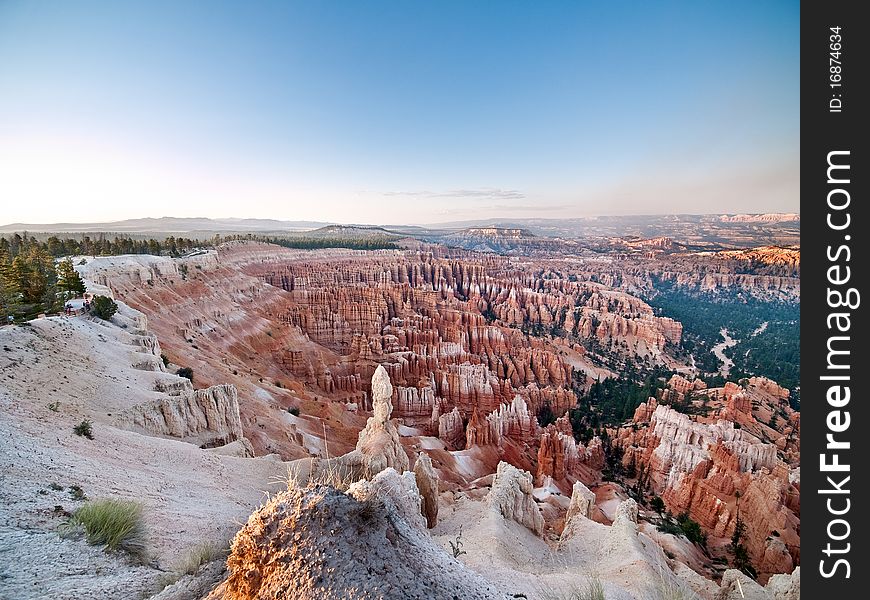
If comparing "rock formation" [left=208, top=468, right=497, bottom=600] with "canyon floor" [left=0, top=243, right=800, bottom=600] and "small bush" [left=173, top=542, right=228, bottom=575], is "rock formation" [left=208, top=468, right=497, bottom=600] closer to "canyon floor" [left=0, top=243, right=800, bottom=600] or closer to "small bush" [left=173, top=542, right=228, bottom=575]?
"canyon floor" [left=0, top=243, right=800, bottom=600]

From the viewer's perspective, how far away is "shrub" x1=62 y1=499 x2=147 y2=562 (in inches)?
162

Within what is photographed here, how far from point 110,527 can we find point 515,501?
974 centimetres

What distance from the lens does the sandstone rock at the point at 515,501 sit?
35.4 ft

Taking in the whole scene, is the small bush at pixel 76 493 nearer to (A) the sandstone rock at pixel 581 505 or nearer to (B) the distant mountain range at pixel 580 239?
(A) the sandstone rock at pixel 581 505

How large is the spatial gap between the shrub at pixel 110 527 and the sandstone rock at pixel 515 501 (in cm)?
840

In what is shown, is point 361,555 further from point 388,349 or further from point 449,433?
point 388,349

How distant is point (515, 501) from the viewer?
36.6 ft

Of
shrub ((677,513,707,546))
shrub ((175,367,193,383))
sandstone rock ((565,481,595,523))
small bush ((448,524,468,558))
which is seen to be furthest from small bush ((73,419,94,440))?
shrub ((677,513,707,546))

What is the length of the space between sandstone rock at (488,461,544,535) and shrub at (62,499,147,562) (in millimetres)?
8403

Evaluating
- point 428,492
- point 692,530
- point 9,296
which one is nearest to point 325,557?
point 428,492

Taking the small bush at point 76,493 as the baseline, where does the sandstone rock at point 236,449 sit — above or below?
below

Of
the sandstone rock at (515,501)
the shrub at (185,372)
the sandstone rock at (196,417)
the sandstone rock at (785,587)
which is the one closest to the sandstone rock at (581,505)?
the sandstone rock at (515,501)
